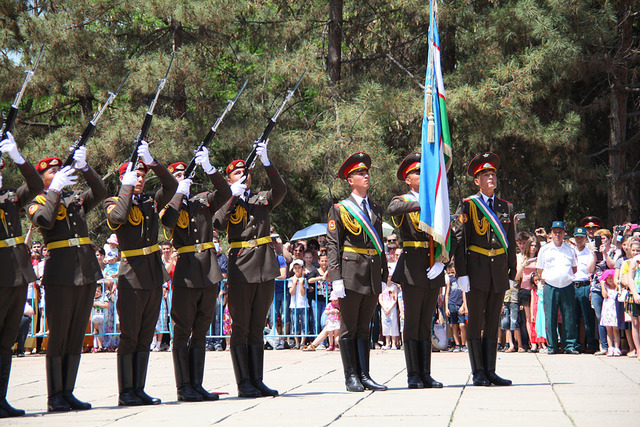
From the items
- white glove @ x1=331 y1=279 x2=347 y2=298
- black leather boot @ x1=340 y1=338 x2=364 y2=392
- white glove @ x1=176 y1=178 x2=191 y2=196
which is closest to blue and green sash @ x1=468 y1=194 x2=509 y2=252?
white glove @ x1=331 y1=279 x2=347 y2=298

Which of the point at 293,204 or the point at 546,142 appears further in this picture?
the point at 293,204

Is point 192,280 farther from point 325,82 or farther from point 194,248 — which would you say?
point 325,82

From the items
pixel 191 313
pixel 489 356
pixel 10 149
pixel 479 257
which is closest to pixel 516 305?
pixel 489 356

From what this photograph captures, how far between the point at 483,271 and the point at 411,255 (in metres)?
0.67

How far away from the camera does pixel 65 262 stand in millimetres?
6344

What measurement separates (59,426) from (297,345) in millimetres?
7932

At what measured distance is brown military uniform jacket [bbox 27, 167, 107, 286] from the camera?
20.4ft

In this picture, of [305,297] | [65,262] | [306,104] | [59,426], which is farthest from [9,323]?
[306,104]

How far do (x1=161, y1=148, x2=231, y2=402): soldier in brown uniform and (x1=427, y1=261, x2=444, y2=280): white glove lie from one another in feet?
5.94

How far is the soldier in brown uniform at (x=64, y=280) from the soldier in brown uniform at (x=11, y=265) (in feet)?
0.44

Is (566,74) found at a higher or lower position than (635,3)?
lower

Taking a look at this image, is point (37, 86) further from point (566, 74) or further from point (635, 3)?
point (635, 3)

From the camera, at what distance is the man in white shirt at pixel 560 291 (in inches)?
462

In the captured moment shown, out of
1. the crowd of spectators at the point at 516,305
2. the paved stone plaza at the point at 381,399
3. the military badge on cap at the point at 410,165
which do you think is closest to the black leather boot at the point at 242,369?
the paved stone plaza at the point at 381,399
